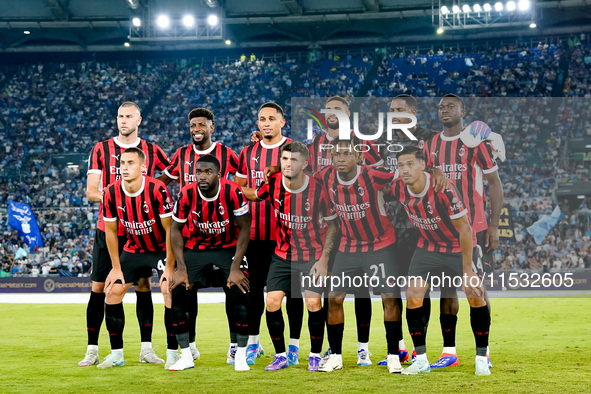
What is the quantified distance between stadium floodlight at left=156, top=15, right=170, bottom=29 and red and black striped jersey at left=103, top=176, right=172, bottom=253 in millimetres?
20782

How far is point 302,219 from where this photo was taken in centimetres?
682

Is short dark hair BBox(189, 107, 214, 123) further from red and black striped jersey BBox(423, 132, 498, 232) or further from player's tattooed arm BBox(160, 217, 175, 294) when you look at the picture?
red and black striped jersey BBox(423, 132, 498, 232)

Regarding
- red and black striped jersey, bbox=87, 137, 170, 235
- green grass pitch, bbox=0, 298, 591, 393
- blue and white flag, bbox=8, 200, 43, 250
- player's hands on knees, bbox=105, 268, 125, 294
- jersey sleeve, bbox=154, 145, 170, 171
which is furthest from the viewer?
blue and white flag, bbox=8, 200, 43, 250

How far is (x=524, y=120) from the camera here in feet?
82.0

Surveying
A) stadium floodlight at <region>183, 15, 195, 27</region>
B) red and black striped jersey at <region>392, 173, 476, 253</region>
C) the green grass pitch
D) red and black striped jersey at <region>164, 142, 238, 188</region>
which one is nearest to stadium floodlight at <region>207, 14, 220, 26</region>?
stadium floodlight at <region>183, 15, 195, 27</region>

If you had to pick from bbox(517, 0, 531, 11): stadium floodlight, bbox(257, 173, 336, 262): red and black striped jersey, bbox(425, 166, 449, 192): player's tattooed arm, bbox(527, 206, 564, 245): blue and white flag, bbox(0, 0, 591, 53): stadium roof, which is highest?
bbox(0, 0, 591, 53): stadium roof

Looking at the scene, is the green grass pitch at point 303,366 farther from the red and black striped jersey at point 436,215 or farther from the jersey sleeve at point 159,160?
the jersey sleeve at point 159,160

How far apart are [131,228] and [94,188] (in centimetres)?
86

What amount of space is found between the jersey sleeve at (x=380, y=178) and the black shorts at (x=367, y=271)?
60 cm

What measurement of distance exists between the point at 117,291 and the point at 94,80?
2756 cm

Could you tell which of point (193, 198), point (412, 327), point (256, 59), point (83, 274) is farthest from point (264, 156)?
point (256, 59)

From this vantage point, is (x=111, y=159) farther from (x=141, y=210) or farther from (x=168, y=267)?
(x=168, y=267)

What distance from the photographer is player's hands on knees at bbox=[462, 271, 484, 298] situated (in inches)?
247

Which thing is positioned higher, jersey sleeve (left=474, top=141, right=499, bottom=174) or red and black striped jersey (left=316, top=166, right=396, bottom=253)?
jersey sleeve (left=474, top=141, right=499, bottom=174)
